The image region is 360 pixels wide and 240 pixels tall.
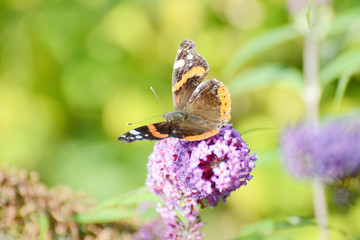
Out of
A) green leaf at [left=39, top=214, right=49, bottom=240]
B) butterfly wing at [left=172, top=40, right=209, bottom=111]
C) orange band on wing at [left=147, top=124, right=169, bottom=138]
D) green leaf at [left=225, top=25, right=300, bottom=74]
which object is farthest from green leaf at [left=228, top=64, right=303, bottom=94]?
green leaf at [left=39, top=214, right=49, bottom=240]

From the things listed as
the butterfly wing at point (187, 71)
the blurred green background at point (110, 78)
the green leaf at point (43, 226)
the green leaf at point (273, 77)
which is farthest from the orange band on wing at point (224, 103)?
the blurred green background at point (110, 78)

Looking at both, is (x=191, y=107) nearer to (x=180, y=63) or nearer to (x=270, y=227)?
(x=180, y=63)

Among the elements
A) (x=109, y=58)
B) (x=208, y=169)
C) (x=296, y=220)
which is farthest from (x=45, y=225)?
(x=109, y=58)

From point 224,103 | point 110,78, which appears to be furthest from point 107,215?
point 110,78

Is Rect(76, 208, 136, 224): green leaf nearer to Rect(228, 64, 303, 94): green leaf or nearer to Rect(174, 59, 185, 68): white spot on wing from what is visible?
Rect(174, 59, 185, 68): white spot on wing

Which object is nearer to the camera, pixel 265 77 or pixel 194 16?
pixel 265 77

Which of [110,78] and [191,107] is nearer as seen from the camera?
[191,107]

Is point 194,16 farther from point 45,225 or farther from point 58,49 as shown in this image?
point 45,225
